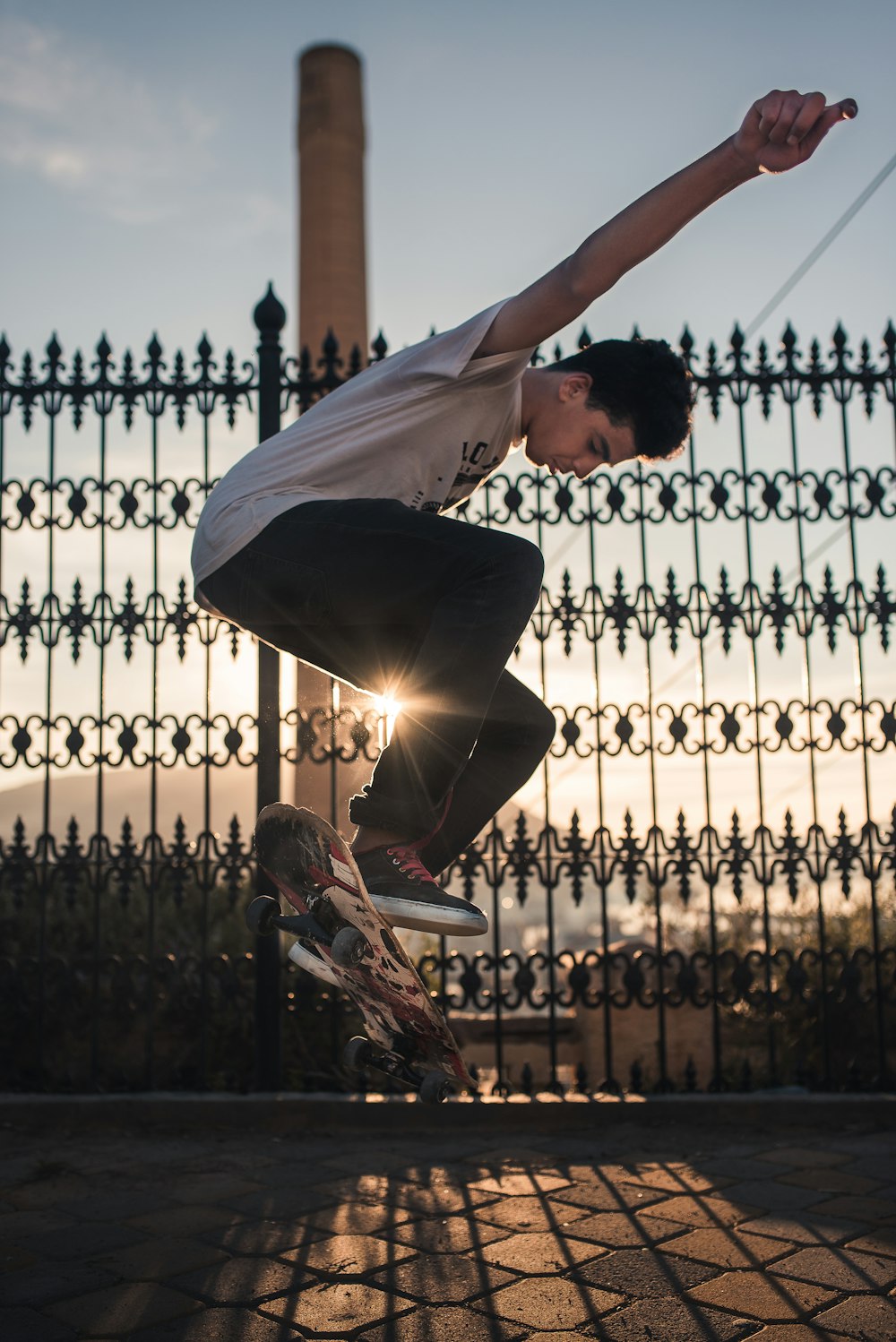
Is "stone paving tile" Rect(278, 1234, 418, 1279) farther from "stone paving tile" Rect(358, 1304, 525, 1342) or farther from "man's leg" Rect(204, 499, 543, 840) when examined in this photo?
"man's leg" Rect(204, 499, 543, 840)

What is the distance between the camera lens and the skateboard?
241 centimetres

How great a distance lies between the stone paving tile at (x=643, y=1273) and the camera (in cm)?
285

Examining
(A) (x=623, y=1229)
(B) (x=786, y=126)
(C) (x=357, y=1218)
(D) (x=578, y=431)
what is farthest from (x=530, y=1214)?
(B) (x=786, y=126)

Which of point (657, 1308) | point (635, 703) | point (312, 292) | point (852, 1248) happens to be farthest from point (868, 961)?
point (312, 292)

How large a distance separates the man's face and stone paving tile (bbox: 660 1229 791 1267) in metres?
2.14

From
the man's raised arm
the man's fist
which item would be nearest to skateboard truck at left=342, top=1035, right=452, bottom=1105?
the man's raised arm

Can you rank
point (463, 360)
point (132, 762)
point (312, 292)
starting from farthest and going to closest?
1. point (312, 292)
2. point (132, 762)
3. point (463, 360)

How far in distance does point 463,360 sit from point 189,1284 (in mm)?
2403

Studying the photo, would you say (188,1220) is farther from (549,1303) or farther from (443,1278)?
(549,1303)

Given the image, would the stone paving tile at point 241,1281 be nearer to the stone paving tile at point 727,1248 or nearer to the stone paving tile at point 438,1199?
the stone paving tile at point 438,1199

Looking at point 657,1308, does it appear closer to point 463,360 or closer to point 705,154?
point 463,360

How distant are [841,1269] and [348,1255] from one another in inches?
52.2

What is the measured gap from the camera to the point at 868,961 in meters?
5.79

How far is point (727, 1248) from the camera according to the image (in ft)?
10.5
